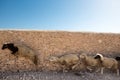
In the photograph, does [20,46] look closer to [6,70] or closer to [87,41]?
[6,70]

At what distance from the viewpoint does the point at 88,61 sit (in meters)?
11.9

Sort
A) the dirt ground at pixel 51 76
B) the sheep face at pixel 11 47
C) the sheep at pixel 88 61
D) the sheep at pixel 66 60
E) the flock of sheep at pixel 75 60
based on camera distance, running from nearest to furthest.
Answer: the dirt ground at pixel 51 76 < the sheep face at pixel 11 47 < the flock of sheep at pixel 75 60 < the sheep at pixel 66 60 < the sheep at pixel 88 61

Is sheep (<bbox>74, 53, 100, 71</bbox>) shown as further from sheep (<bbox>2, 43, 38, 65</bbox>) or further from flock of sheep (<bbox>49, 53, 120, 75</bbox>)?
sheep (<bbox>2, 43, 38, 65</bbox>)

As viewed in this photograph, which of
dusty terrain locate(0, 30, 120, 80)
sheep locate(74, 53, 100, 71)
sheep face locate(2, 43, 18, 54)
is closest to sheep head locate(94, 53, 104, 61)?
sheep locate(74, 53, 100, 71)

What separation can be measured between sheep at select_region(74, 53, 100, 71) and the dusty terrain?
0.43m

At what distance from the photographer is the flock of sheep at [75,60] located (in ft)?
36.3

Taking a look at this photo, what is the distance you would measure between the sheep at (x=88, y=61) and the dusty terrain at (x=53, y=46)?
17.0 inches

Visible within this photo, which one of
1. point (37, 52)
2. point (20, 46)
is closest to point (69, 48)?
point (37, 52)

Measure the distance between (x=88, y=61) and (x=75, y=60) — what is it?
0.59m

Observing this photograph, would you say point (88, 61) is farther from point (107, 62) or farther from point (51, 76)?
point (51, 76)

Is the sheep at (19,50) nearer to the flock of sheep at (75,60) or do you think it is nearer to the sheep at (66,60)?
the flock of sheep at (75,60)

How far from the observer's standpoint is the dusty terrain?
11008 millimetres

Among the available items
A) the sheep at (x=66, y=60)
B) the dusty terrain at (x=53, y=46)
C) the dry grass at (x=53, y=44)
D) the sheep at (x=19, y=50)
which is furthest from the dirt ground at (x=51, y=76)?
the sheep at (x=19, y=50)

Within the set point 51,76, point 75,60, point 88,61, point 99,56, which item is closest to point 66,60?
point 75,60
